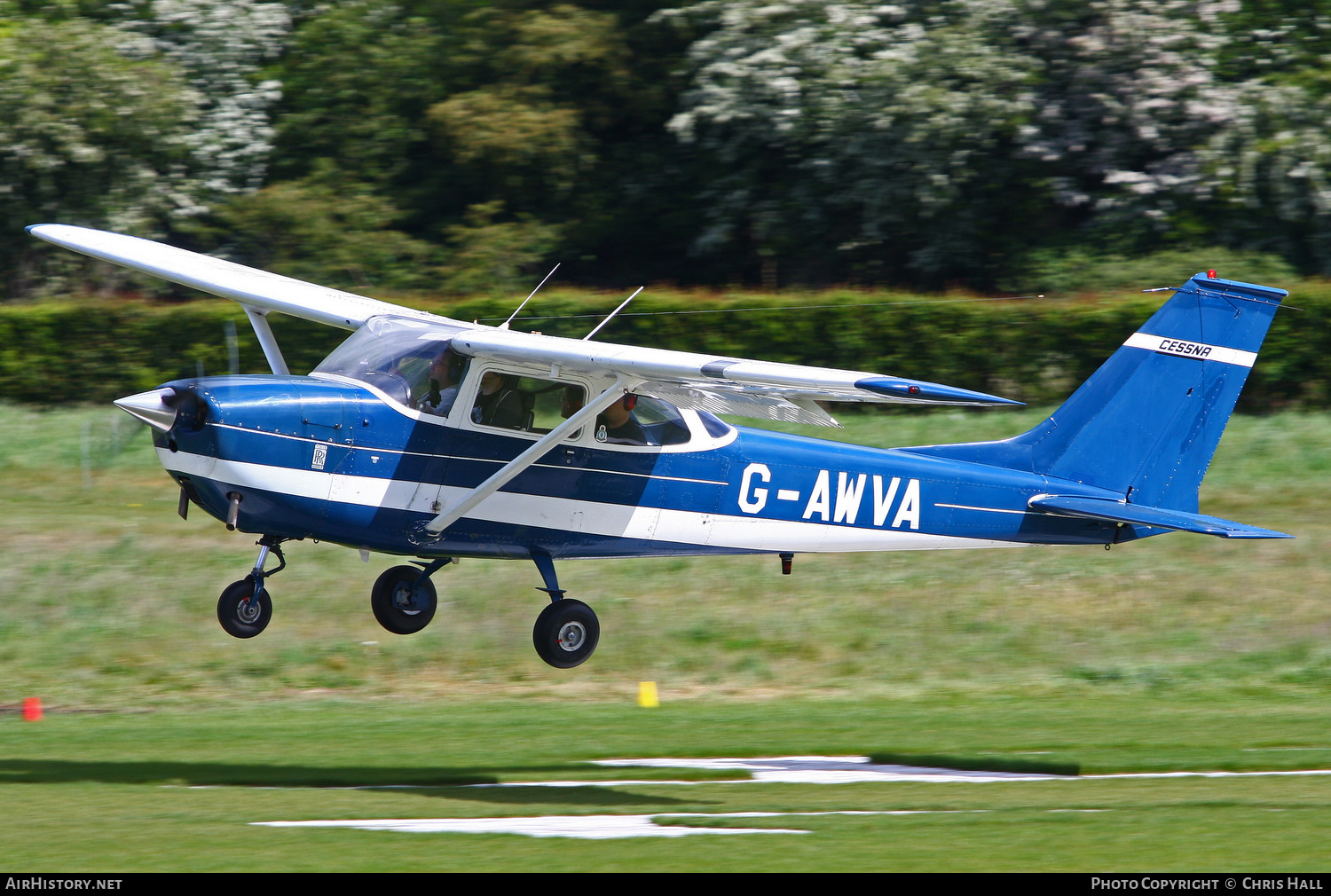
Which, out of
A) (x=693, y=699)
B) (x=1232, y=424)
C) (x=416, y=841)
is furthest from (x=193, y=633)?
(x=1232, y=424)

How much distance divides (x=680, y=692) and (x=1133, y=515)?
244 inches

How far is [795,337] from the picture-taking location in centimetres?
2597

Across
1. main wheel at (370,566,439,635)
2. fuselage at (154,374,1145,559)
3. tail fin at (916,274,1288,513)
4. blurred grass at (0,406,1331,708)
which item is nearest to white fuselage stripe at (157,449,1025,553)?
fuselage at (154,374,1145,559)

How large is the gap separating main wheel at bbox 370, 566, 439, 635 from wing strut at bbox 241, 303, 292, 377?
79.1 inches

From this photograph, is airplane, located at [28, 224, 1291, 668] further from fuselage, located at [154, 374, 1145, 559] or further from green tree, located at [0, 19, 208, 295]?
green tree, located at [0, 19, 208, 295]

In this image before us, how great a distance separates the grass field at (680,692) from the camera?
10.9 metres

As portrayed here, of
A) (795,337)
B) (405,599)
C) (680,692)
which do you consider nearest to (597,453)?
(405,599)

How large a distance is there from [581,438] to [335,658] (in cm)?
714

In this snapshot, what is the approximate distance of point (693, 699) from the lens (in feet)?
57.6

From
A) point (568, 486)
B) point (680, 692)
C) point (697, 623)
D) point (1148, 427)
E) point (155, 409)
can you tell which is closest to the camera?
point (155, 409)

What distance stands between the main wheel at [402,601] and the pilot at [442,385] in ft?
6.48

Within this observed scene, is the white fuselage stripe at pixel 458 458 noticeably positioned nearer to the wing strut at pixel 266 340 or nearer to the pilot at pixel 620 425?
the pilot at pixel 620 425

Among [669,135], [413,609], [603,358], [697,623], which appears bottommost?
[669,135]

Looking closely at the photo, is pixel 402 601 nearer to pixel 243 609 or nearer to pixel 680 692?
pixel 243 609
